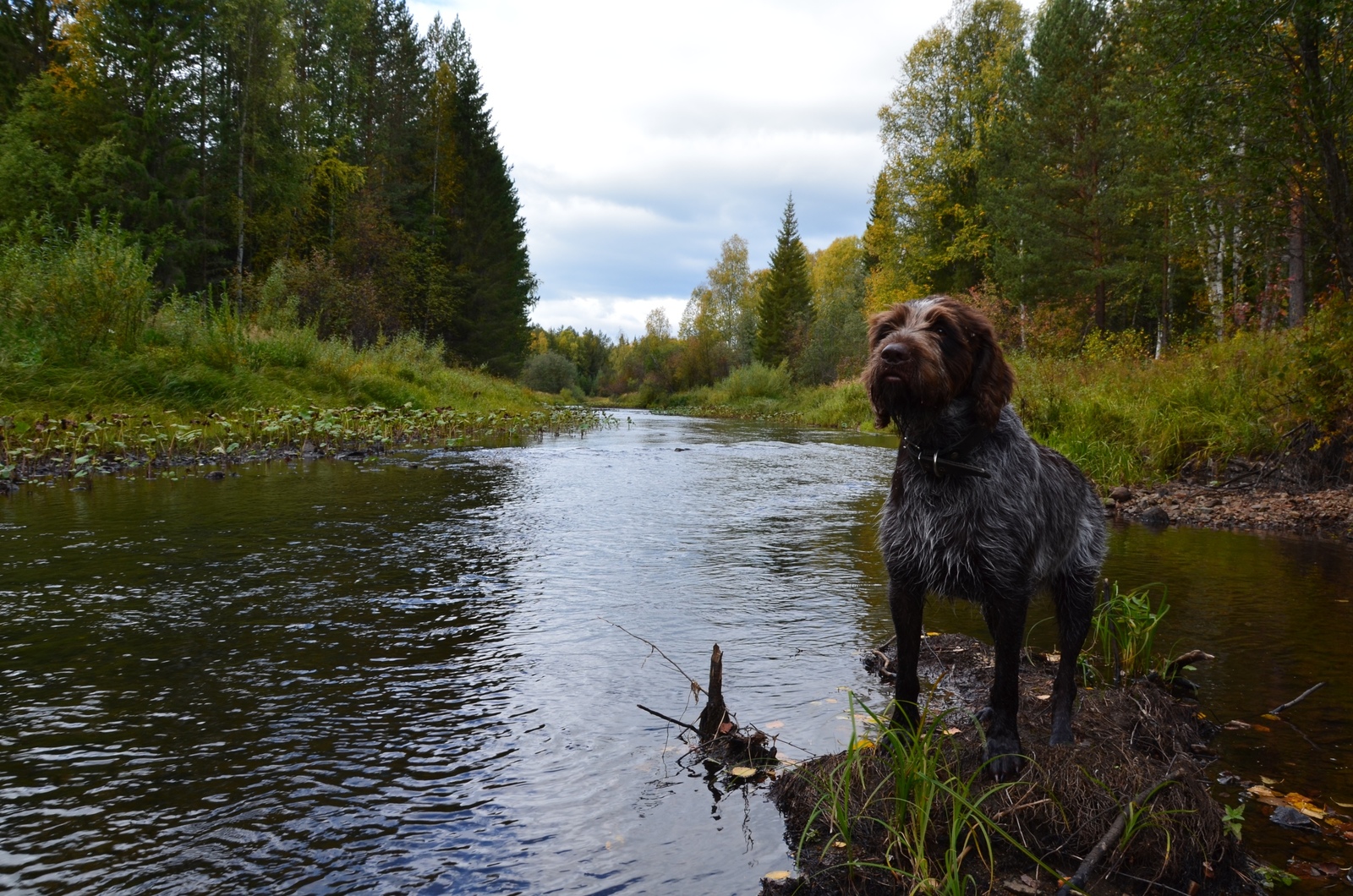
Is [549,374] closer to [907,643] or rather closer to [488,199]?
[488,199]

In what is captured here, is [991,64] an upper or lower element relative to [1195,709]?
upper

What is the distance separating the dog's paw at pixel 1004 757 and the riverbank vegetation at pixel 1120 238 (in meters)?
8.86

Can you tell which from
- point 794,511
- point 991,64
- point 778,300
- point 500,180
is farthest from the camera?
point 778,300

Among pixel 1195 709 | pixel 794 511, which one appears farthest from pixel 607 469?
pixel 1195 709

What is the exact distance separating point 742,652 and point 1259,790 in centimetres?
256

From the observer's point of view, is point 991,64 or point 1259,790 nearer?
point 1259,790

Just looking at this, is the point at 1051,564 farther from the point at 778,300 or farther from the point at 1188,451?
the point at 778,300

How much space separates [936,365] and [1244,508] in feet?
29.8

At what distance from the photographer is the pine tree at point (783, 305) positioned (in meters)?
64.0

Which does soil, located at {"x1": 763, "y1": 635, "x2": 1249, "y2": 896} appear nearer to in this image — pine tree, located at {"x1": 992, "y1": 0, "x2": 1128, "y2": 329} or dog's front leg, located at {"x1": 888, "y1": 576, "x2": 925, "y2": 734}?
dog's front leg, located at {"x1": 888, "y1": 576, "x2": 925, "y2": 734}

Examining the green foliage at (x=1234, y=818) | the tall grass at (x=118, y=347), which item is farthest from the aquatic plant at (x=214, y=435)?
the green foliage at (x=1234, y=818)

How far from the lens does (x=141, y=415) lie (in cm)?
1362

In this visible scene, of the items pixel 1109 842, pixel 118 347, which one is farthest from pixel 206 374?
pixel 1109 842

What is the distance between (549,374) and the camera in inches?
2594
